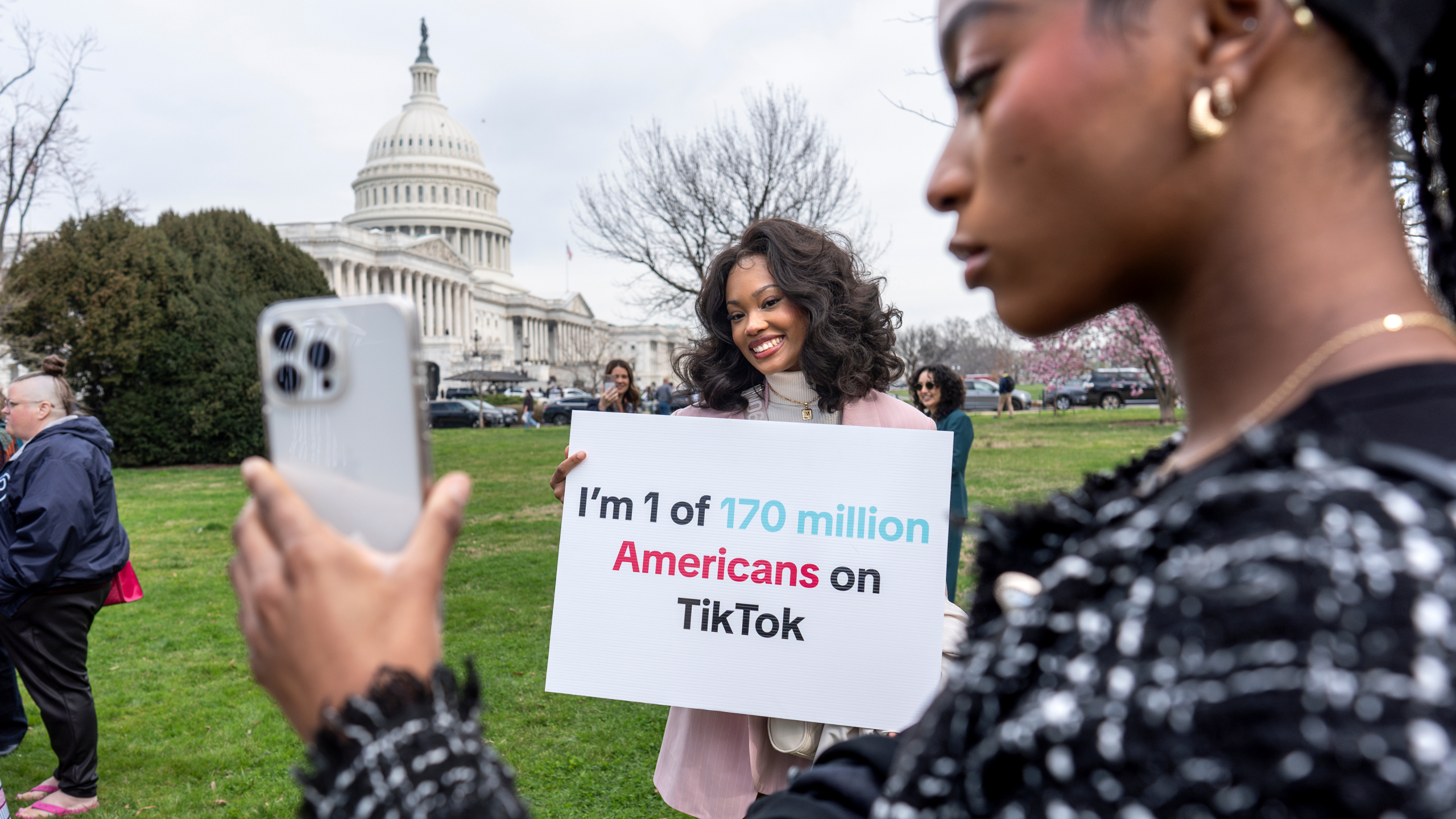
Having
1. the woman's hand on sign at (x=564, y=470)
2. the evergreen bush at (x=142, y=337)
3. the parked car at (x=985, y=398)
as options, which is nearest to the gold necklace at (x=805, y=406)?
the woman's hand on sign at (x=564, y=470)

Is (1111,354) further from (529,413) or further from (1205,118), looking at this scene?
(1205,118)

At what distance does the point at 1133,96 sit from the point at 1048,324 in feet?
0.72

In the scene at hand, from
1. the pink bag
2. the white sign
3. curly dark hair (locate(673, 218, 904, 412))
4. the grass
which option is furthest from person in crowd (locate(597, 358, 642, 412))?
the white sign

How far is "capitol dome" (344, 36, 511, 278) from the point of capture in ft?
329

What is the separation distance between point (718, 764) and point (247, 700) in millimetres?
5393

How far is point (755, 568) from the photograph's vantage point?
A: 9.89 feet

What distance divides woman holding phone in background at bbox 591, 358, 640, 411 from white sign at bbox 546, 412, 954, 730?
19.9 ft

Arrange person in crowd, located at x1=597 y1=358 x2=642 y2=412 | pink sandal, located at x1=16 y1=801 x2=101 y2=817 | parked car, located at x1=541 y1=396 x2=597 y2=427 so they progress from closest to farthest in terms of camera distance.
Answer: pink sandal, located at x1=16 y1=801 x2=101 y2=817
person in crowd, located at x1=597 y1=358 x2=642 y2=412
parked car, located at x1=541 y1=396 x2=597 y2=427

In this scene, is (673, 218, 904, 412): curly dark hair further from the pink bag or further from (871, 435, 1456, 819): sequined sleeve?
the pink bag

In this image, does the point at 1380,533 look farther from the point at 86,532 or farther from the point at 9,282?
the point at 9,282

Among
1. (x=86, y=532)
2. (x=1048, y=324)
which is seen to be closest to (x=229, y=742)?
(x=86, y=532)

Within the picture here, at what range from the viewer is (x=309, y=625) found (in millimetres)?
822

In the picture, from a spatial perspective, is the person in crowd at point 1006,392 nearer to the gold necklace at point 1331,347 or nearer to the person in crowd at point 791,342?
the person in crowd at point 791,342

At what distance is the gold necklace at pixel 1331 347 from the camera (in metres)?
0.75
